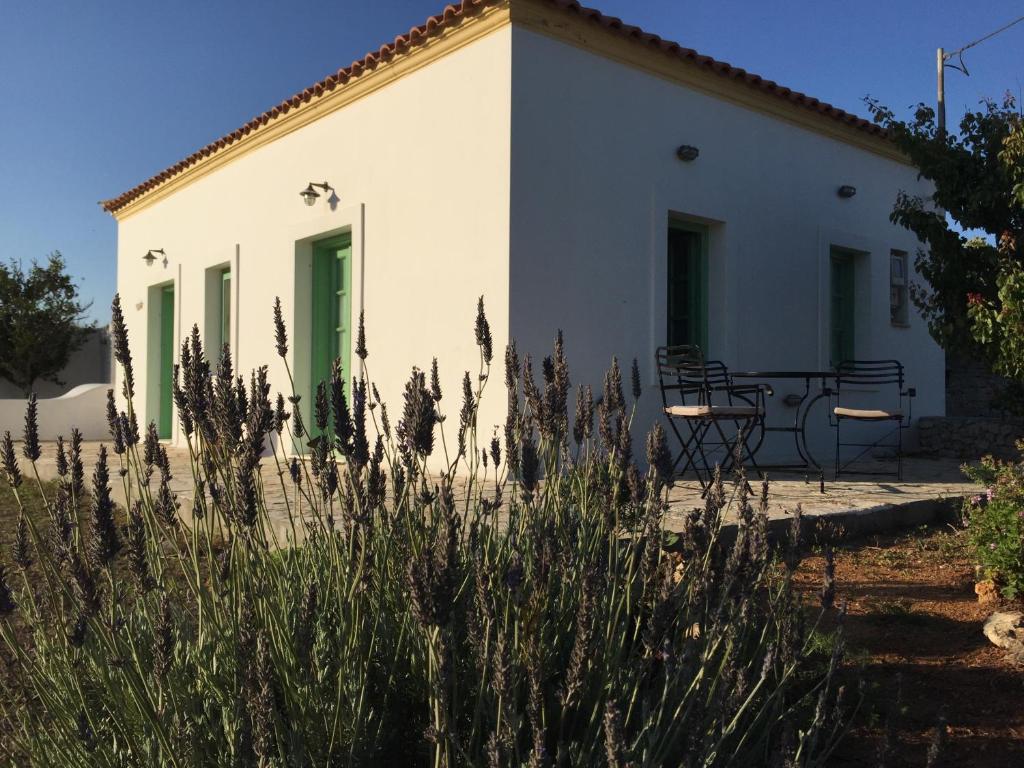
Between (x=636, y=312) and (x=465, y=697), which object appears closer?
(x=465, y=697)

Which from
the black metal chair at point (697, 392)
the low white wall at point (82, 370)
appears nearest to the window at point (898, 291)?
the black metal chair at point (697, 392)

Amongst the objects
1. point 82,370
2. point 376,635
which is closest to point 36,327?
point 82,370

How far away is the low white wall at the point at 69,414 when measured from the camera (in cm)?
1261

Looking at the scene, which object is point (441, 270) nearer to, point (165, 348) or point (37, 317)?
point (165, 348)

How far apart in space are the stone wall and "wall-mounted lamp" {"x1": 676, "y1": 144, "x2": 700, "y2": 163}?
4.31m

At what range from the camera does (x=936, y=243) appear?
22.6 ft

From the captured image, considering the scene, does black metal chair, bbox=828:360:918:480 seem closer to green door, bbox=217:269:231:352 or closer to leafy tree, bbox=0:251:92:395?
green door, bbox=217:269:231:352

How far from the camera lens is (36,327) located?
674 inches

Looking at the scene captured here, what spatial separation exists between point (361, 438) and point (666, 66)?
19.8ft

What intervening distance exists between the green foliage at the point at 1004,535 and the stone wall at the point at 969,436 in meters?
5.55

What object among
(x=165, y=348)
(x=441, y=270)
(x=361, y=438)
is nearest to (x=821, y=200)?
(x=441, y=270)

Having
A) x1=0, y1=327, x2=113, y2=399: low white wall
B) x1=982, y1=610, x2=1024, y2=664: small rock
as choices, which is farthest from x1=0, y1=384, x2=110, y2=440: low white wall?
x1=982, y1=610, x2=1024, y2=664: small rock

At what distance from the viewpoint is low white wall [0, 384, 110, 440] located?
12.6m

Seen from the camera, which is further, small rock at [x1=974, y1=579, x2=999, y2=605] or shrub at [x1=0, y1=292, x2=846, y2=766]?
small rock at [x1=974, y1=579, x2=999, y2=605]
